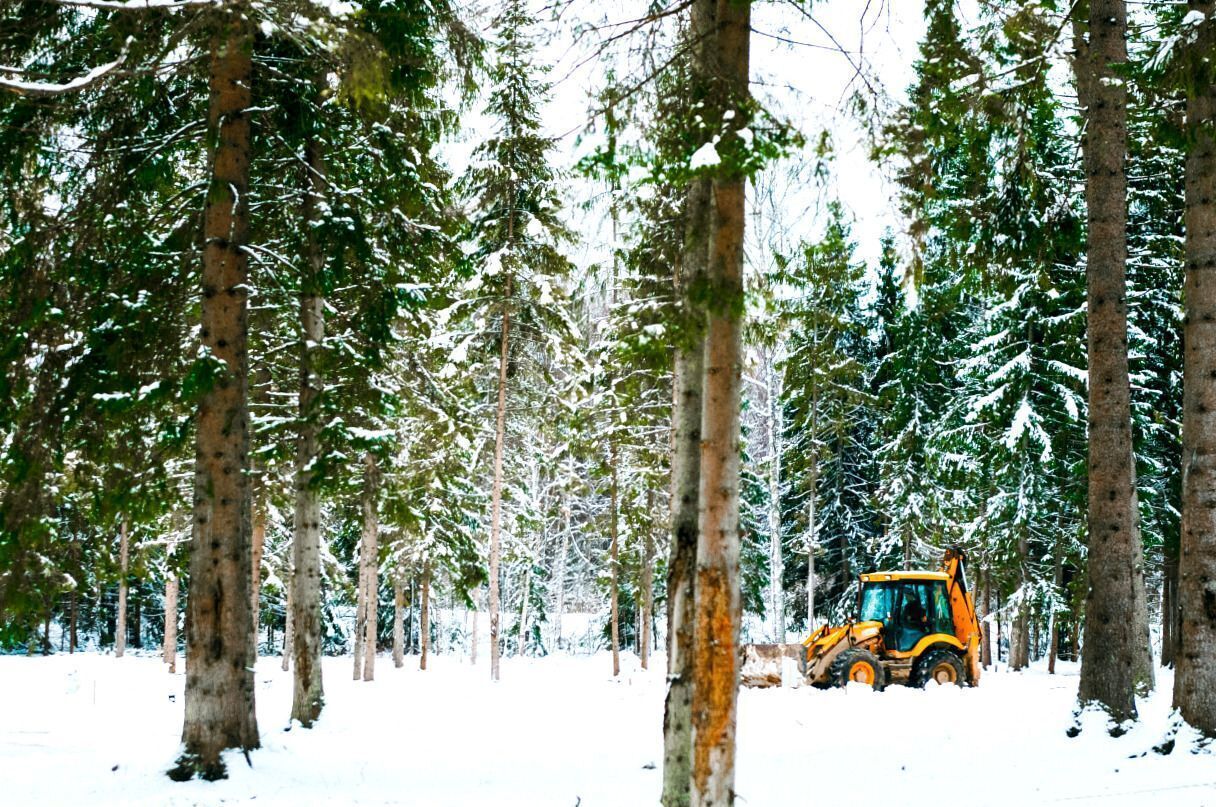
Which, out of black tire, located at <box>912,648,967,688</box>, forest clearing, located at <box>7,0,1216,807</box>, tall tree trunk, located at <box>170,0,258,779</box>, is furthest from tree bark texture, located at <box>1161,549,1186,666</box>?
tall tree trunk, located at <box>170,0,258,779</box>

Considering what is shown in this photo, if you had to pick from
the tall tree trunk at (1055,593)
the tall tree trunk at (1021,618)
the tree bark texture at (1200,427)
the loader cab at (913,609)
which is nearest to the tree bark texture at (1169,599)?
Answer: the tall tree trunk at (1055,593)

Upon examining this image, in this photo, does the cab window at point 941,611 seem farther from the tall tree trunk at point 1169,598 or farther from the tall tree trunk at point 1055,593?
the tall tree trunk at point 1169,598

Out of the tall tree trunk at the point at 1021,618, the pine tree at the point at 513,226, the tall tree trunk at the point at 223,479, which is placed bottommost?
the tall tree trunk at the point at 1021,618

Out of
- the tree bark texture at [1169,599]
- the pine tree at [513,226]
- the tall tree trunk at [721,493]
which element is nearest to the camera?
the tall tree trunk at [721,493]

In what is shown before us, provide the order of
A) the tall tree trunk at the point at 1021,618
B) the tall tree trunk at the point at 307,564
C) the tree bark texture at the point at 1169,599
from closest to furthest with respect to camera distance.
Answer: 1. the tall tree trunk at the point at 307,564
2. the tree bark texture at the point at 1169,599
3. the tall tree trunk at the point at 1021,618

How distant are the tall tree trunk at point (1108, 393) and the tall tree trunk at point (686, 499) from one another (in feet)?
15.3

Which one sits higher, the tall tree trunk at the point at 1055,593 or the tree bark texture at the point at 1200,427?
the tree bark texture at the point at 1200,427

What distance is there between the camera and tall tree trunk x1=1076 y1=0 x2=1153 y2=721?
8.42m

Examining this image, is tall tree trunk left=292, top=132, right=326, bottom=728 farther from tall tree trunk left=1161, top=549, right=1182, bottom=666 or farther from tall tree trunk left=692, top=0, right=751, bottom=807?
tall tree trunk left=1161, top=549, right=1182, bottom=666

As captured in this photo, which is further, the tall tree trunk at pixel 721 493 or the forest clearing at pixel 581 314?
the forest clearing at pixel 581 314

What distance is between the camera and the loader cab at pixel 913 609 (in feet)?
56.5

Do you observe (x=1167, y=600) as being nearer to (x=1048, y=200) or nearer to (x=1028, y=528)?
(x=1028, y=528)

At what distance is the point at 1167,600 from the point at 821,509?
10698 millimetres

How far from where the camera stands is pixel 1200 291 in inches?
322
